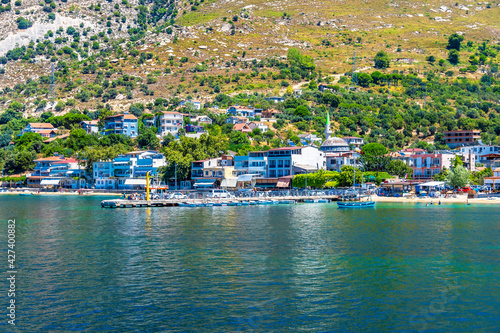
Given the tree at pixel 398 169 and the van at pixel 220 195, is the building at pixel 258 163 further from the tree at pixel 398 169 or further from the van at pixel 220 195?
the tree at pixel 398 169

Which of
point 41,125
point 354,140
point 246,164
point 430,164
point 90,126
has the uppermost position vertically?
point 41,125

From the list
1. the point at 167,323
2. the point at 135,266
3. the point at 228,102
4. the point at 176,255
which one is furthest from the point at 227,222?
the point at 228,102

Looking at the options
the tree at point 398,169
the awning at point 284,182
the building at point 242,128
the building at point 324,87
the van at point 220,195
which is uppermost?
the building at point 324,87

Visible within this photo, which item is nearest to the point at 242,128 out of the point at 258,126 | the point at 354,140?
the point at 258,126

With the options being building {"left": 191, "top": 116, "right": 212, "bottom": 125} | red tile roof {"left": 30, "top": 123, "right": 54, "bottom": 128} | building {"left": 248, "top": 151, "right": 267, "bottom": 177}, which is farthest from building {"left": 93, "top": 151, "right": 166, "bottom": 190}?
red tile roof {"left": 30, "top": 123, "right": 54, "bottom": 128}

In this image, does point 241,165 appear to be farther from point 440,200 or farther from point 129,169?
point 440,200

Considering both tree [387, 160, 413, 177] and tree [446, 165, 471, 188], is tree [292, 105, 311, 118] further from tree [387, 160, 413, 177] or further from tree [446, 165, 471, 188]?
tree [446, 165, 471, 188]

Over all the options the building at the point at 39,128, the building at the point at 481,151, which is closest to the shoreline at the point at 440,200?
the building at the point at 481,151
